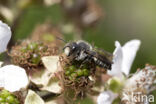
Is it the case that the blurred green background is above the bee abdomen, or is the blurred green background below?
above

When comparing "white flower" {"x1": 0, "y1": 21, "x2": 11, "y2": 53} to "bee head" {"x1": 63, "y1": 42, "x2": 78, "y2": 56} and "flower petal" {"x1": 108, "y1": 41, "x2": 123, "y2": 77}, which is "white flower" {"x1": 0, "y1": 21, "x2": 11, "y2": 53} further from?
"flower petal" {"x1": 108, "y1": 41, "x2": 123, "y2": 77}

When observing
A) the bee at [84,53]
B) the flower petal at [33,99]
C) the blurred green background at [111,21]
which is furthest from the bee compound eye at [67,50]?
the blurred green background at [111,21]

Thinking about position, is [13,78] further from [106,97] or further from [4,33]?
[106,97]

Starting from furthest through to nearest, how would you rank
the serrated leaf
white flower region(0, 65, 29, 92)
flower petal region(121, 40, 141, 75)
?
flower petal region(121, 40, 141, 75)
the serrated leaf
white flower region(0, 65, 29, 92)

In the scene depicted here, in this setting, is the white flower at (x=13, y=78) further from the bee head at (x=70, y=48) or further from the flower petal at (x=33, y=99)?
the bee head at (x=70, y=48)

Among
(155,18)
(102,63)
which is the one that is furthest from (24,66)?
(155,18)

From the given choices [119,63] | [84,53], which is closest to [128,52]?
[119,63]

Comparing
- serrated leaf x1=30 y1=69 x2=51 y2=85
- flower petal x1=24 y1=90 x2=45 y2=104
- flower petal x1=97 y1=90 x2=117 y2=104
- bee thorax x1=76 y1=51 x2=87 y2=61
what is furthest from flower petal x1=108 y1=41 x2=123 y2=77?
flower petal x1=24 y1=90 x2=45 y2=104
